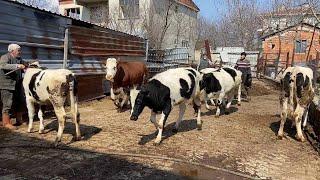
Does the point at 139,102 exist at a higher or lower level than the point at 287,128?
higher

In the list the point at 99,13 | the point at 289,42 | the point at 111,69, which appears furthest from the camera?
the point at 289,42

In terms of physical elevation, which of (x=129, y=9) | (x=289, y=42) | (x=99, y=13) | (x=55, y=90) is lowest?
(x=55, y=90)

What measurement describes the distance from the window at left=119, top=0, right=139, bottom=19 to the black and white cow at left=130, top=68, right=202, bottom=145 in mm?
25776

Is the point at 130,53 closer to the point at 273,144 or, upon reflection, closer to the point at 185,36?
the point at 273,144

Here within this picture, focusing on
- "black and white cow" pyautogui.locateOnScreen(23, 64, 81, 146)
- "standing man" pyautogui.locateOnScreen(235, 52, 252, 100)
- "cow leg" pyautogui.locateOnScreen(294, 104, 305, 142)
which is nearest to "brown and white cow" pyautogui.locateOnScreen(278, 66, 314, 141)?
"cow leg" pyautogui.locateOnScreen(294, 104, 305, 142)

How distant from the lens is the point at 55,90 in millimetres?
8164

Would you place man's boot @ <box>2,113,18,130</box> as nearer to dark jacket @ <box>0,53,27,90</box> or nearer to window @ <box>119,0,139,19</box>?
dark jacket @ <box>0,53,27,90</box>

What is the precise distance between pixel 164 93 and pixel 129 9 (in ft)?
91.0

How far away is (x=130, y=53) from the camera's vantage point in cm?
2003

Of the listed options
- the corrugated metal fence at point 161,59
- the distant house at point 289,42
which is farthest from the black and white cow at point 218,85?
the distant house at point 289,42

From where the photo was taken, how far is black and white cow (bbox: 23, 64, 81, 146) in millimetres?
8172

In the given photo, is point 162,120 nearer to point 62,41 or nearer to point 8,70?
point 8,70

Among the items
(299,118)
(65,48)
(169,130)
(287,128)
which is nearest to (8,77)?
(65,48)

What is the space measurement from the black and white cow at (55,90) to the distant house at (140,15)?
24693 millimetres
